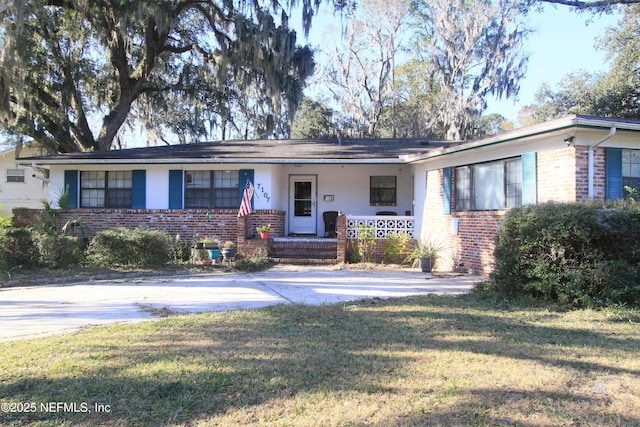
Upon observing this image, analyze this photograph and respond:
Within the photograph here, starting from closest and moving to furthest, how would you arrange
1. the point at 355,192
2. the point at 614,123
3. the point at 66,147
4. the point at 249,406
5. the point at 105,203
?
the point at 249,406, the point at 614,123, the point at 105,203, the point at 355,192, the point at 66,147

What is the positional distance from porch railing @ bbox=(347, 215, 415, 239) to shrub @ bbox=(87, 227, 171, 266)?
4.97m

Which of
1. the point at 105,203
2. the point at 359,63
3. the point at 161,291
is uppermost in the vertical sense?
the point at 359,63

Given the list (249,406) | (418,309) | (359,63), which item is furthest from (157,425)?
(359,63)

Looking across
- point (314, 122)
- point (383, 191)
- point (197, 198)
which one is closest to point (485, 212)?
point (383, 191)

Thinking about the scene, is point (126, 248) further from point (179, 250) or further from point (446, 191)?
point (446, 191)

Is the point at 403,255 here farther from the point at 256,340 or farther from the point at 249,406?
the point at 249,406

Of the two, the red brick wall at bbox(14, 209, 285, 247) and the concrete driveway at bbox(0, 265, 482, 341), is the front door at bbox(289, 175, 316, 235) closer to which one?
the red brick wall at bbox(14, 209, 285, 247)

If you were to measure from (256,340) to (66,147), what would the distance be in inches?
697

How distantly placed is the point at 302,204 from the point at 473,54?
64.8ft

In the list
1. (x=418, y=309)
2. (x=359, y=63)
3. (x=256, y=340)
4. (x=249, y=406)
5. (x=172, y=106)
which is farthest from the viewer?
(x=359, y=63)

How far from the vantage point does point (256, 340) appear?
4730 mm

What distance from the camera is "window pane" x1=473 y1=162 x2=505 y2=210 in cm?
994

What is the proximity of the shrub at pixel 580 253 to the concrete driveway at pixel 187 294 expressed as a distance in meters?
1.63

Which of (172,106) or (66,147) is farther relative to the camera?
(172,106)
